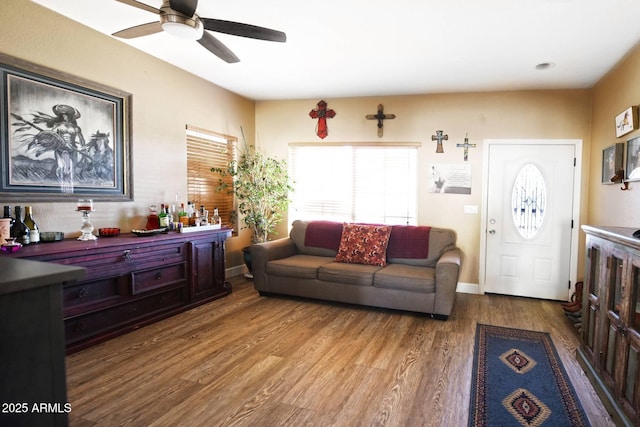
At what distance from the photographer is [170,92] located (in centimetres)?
416

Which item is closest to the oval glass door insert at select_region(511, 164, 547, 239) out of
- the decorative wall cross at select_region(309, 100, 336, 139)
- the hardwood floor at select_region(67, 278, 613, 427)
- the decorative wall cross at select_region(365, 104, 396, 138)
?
the hardwood floor at select_region(67, 278, 613, 427)

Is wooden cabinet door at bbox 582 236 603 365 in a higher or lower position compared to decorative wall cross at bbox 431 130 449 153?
lower

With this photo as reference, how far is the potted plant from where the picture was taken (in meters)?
5.04

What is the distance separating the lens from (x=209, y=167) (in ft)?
16.0

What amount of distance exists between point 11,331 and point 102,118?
305cm

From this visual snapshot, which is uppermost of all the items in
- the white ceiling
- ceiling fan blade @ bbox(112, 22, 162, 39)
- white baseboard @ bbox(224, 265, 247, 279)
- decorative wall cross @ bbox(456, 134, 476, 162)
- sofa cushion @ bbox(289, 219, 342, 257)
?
the white ceiling

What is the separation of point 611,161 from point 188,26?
12.6 feet

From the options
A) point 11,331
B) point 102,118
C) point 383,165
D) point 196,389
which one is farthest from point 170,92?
point 11,331

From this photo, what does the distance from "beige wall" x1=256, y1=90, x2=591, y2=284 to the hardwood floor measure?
4.46 ft

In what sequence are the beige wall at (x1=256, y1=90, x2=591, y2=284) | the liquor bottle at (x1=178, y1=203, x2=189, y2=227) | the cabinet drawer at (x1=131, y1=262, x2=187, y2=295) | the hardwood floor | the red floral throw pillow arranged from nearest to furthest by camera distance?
1. the hardwood floor
2. the cabinet drawer at (x1=131, y1=262, x2=187, y2=295)
3. the liquor bottle at (x1=178, y1=203, x2=189, y2=227)
4. the red floral throw pillow
5. the beige wall at (x1=256, y1=90, x2=591, y2=284)

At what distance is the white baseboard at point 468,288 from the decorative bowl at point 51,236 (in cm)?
443

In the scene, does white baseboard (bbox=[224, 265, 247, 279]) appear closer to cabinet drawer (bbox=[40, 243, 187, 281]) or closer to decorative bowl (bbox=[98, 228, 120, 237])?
cabinet drawer (bbox=[40, 243, 187, 281])

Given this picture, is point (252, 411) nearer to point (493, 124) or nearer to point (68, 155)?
point (68, 155)

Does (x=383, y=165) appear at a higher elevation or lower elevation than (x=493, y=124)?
lower
